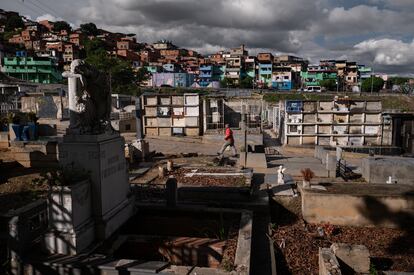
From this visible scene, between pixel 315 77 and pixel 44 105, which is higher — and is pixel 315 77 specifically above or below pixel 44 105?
above

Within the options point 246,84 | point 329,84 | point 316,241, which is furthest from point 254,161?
point 329,84

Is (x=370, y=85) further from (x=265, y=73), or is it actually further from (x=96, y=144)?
(x=96, y=144)

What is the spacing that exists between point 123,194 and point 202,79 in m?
107

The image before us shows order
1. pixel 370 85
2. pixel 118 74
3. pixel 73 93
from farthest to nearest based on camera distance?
1. pixel 370 85
2. pixel 118 74
3. pixel 73 93

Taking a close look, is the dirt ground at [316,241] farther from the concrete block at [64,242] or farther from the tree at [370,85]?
the tree at [370,85]

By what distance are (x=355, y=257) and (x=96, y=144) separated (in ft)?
16.2

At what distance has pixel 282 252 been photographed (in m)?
6.79

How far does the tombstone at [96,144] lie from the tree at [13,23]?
6153 inches

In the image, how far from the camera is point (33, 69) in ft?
268

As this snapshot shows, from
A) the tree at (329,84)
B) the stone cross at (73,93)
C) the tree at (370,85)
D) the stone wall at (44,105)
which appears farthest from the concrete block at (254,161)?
the tree at (370,85)

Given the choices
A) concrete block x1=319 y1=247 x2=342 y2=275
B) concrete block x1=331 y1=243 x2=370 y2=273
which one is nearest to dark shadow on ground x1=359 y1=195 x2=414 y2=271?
concrete block x1=331 y1=243 x2=370 y2=273

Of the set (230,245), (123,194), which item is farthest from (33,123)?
(230,245)

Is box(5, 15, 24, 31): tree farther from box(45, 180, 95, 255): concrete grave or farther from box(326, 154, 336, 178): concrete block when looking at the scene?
box(45, 180, 95, 255): concrete grave

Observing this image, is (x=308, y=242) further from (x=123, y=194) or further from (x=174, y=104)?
(x=174, y=104)
